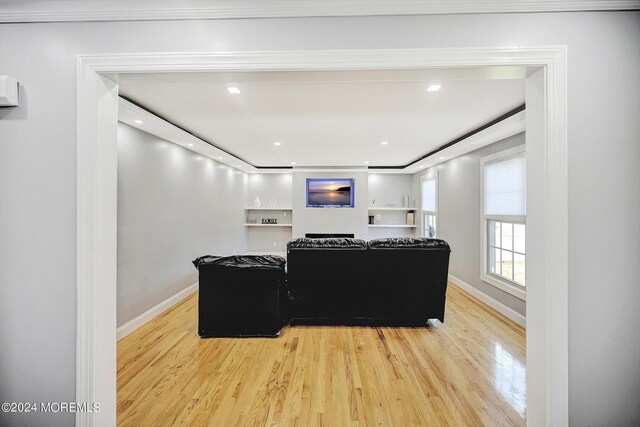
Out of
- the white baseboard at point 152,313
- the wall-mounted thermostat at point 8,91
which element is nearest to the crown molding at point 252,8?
the wall-mounted thermostat at point 8,91

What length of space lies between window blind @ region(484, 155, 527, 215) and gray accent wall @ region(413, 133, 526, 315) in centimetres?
19

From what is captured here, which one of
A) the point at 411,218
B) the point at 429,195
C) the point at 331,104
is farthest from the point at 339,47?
the point at 411,218

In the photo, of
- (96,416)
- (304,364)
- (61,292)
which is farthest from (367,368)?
(61,292)

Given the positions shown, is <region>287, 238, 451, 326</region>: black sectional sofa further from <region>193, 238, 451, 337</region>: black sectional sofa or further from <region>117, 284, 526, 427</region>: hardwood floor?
<region>117, 284, 526, 427</region>: hardwood floor

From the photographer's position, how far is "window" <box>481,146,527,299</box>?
11.0 ft

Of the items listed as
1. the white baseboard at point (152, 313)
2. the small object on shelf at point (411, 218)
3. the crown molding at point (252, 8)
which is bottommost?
the white baseboard at point (152, 313)

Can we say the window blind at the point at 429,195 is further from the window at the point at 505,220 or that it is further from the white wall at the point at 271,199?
the white wall at the point at 271,199

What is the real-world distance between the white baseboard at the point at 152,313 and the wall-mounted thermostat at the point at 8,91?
2374mm

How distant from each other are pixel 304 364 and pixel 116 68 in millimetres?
2436

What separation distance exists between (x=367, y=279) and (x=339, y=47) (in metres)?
2.34

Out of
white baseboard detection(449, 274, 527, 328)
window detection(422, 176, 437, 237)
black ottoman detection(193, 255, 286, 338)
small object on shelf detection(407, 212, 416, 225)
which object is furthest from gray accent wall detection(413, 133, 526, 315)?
black ottoman detection(193, 255, 286, 338)

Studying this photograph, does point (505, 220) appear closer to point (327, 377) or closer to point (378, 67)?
point (327, 377)

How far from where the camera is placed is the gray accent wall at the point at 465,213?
3.73 metres

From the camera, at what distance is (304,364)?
2.40 m
